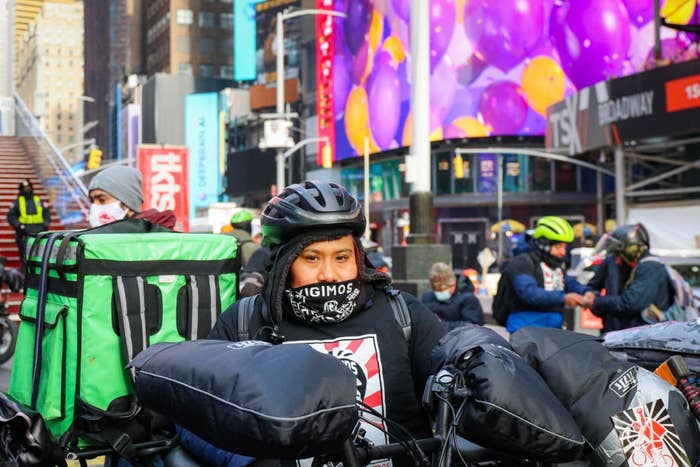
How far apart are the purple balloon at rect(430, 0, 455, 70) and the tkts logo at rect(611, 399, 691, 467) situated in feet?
174

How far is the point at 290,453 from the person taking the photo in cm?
225

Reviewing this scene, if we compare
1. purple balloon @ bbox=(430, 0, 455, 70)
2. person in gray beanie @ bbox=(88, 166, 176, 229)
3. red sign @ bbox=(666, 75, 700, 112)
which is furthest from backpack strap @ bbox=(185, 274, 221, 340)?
purple balloon @ bbox=(430, 0, 455, 70)

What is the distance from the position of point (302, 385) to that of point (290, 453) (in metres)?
0.16

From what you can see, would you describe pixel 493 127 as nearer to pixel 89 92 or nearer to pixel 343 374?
pixel 343 374

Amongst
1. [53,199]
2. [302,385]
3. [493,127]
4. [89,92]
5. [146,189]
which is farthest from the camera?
[89,92]

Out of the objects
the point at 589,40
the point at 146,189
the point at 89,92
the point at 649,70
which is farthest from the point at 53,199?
the point at 89,92

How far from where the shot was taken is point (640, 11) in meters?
44.7

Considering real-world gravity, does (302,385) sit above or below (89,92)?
below

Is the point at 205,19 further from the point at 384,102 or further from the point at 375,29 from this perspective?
the point at 384,102

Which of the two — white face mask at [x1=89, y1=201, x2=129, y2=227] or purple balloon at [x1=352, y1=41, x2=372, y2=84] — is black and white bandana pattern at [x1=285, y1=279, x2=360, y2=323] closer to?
white face mask at [x1=89, y1=201, x2=129, y2=227]

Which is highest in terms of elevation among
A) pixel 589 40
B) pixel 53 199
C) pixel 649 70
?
pixel 589 40

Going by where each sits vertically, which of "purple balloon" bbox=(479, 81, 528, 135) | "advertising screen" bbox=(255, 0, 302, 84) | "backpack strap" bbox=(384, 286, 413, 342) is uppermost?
"advertising screen" bbox=(255, 0, 302, 84)

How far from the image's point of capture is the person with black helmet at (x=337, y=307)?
3.13m

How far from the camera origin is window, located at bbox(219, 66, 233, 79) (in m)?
120
